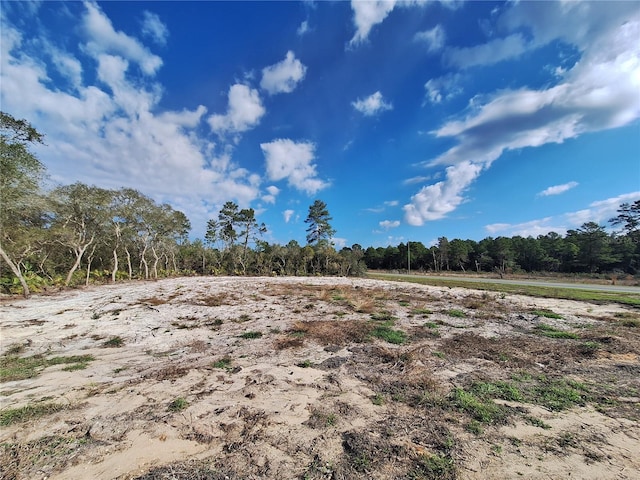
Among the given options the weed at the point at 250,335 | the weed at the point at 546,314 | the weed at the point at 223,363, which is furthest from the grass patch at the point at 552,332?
the weed at the point at 223,363

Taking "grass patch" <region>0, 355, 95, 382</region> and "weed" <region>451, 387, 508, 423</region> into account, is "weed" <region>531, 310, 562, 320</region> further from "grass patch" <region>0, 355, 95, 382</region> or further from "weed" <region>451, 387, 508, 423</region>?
"grass patch" <region>0, 355, 95, 382</region>

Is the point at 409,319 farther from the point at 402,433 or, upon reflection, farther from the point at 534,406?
the point at 402,433

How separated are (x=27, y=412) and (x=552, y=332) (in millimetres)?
11261

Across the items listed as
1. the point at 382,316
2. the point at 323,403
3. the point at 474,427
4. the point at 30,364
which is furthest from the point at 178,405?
the point at 382,316

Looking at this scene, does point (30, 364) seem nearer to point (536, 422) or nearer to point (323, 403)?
point (323, 403)

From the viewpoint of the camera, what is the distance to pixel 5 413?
138 inches

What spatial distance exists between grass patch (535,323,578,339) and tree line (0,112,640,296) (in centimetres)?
2281

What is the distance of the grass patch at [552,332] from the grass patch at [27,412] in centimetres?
1058

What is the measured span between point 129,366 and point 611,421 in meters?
7.86

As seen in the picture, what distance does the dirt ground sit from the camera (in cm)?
265

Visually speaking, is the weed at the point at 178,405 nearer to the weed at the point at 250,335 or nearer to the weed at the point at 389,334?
the weed at the point at 250,335

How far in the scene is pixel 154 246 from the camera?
112 feet

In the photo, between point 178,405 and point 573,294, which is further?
point 573,294

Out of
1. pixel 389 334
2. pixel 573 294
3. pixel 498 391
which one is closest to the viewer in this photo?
pixel 498 391
